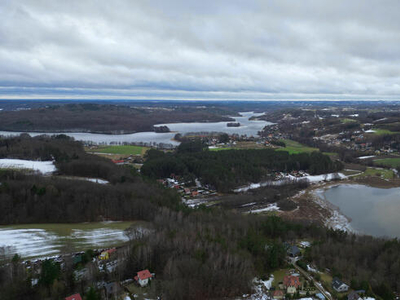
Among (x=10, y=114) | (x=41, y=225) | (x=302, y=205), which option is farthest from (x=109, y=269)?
(x=10, y=114)

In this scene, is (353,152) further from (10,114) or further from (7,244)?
(10,114)

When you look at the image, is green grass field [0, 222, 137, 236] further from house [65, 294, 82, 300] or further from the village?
house [65, 294, 82, 300]

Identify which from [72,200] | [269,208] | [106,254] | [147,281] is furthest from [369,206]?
[72,200]

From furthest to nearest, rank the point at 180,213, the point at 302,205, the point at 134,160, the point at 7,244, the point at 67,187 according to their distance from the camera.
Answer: the point at 134,160, the point at 302,205, the point at 67,187, the point at 180,213, the point at 7,244

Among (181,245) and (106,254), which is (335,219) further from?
(106,254)

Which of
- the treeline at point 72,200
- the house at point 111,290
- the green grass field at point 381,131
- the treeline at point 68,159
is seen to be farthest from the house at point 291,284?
the green grass field at point 381,131

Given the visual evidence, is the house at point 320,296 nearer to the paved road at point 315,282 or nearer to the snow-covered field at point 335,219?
the paved road at point 315,282

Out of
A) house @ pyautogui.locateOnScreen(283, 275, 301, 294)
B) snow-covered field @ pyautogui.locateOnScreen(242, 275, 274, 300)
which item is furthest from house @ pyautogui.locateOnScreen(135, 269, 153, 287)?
house @ pyautogui.locateOnScreen(283, 275, 301, 294)
